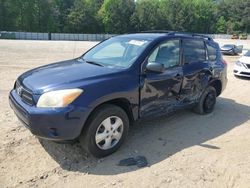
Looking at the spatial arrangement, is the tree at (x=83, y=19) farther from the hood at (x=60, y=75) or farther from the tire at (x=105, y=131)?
the tire at (x=105, y=131)

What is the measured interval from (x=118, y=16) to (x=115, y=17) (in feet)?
3.41

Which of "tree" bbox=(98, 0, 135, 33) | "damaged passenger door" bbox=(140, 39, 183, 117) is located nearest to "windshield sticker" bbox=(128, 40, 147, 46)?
"damaged passenger door" bbox=(140, 39, 183, 117)

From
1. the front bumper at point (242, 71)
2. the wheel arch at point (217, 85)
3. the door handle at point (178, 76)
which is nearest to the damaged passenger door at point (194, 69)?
the door handle at point (178, 76)

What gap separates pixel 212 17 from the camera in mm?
115062

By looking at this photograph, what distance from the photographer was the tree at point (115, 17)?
92.7m

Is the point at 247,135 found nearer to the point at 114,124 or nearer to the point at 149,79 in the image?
the point at 149,79

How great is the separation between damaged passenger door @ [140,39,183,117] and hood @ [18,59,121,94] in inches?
23.2

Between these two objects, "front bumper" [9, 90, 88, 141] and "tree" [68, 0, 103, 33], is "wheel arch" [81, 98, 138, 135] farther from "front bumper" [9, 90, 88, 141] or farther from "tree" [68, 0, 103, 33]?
"tree" [68, 0, 103, 33]

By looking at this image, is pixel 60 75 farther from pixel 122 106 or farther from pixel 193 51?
pixel 193 51

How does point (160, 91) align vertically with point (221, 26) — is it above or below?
below

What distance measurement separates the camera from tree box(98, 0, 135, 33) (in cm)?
9269

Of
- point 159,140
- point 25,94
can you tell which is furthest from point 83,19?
point 25,94

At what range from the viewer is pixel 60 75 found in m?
4.61

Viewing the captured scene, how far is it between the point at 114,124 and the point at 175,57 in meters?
1.93
